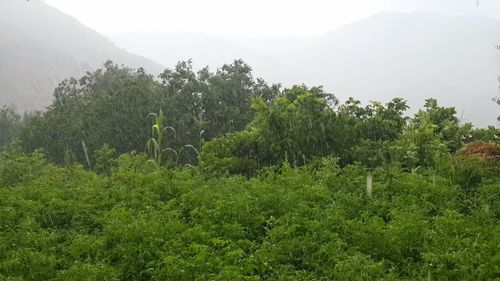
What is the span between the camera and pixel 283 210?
9359mm

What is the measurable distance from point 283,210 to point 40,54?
131 meters

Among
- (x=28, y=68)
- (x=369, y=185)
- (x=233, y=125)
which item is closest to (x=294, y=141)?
(x=369, y=185)

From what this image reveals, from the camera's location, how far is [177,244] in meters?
7.57

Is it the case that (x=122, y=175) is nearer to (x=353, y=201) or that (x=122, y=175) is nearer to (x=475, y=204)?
(x=353, y=201)

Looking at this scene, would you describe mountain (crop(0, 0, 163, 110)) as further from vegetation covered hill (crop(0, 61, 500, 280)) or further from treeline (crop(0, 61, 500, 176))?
vegetation covered hill (crop(0, 61, 500, 280))

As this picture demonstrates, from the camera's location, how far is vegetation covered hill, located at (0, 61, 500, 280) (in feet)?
23.5

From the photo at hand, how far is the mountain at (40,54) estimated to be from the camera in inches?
4048

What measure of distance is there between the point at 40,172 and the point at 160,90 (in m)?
17.7

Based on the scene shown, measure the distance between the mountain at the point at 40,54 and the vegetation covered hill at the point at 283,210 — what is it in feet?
296

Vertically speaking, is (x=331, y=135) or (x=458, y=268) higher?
(x=331, y=135)

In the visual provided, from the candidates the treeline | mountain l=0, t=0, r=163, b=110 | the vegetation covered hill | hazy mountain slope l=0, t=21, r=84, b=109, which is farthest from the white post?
mountain l=0, t=0, r=163, b=110

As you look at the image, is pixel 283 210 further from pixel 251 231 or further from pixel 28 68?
pixel 28 68

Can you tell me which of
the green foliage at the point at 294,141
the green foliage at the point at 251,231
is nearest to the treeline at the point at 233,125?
the green foliage at the point at 294,141

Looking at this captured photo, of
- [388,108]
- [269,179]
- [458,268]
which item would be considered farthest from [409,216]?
[388,108]
